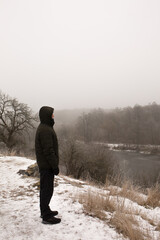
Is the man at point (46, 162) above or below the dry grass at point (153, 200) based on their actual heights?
above

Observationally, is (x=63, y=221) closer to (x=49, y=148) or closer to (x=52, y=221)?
(x=52, y=221)

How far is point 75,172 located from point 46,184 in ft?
58.4

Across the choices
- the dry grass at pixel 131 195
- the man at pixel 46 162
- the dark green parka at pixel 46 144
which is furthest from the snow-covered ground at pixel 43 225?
the dry grass at pixel 131 195

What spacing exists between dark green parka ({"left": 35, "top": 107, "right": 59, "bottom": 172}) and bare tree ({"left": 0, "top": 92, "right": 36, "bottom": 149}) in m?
16.7

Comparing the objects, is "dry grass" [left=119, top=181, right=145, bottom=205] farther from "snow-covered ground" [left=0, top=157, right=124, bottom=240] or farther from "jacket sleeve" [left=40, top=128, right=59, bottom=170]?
"jacket sleeve" [left=40, top=128, right=59, bottom=170]

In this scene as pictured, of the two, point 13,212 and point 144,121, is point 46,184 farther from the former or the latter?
point 144,121

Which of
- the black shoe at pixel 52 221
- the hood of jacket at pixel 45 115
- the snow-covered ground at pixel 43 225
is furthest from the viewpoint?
the hood of jacket at pixel 45 115

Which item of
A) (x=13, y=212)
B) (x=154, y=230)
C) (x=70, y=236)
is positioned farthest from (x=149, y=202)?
(x=13, y=212)

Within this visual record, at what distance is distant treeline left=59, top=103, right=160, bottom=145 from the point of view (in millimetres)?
48688

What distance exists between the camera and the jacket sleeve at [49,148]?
8.01 ft

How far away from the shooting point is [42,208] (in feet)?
8.25

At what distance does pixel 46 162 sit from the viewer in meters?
2.53

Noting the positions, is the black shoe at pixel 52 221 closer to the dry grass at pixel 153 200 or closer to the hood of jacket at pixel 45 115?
the hood of jacket at pixel 45 115

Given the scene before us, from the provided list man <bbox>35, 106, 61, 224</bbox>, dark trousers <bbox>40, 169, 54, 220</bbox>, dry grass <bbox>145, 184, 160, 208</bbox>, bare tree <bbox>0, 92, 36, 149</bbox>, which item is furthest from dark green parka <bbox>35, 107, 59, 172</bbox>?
bare tree <bbox>0, 92, 36, 149</bbox>
